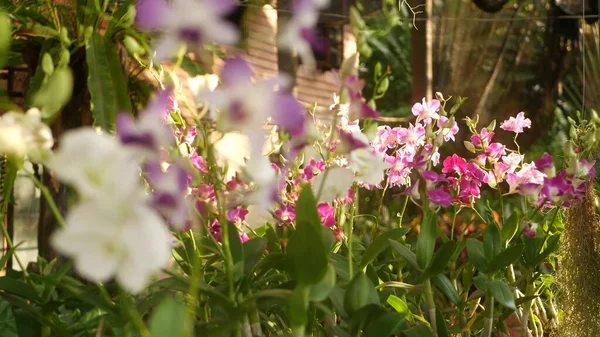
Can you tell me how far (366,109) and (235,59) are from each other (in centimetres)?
13

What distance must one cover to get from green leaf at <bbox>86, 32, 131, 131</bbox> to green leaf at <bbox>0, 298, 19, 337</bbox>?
4.23 feet

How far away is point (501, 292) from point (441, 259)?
71 mm

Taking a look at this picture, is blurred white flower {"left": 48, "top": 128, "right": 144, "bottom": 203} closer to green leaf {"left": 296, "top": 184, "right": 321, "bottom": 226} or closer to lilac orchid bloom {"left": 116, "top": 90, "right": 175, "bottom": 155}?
lilac orchid bloom {"left": 116, "top": 90, "right": 175, "bottom": 155}

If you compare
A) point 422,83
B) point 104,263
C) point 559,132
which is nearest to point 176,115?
point 104,263

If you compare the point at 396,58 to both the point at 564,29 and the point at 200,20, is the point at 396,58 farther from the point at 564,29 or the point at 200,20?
the point at 200,20

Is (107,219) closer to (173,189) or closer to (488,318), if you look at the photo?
(173,189)

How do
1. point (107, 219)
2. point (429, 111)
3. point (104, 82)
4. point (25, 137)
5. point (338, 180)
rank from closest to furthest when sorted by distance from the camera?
point (107, 219) < point (25, 137) < point (338, 180) < point (429, 111) < point (104, 82)

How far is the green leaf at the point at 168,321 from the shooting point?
400mm

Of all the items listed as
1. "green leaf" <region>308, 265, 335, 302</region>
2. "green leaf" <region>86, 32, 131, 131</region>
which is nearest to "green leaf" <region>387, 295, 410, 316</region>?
"green leaf" <region>308, 265, 335, 302</region>

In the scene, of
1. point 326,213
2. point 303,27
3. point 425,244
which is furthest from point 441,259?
point 303,27

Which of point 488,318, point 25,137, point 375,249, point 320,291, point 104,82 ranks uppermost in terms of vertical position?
point 25,137

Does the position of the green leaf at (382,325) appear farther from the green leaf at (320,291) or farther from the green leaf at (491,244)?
the green leaf at (491,244)

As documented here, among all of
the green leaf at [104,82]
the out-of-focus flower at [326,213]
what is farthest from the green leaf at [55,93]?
the green leaf at [104,82]

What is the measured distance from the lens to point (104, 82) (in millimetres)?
2191
